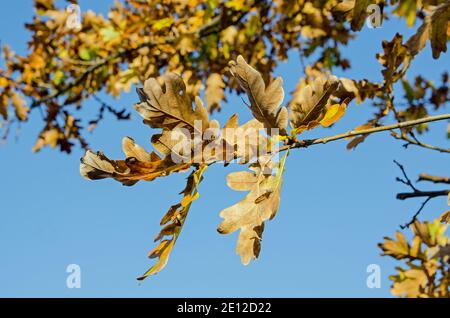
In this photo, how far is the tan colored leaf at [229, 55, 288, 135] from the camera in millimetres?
1195

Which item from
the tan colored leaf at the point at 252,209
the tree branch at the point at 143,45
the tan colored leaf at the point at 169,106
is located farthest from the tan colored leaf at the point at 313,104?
the tree branch at the point at 143,45

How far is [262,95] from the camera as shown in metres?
1.23

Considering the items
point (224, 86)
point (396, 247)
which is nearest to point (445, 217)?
point (396, 247)

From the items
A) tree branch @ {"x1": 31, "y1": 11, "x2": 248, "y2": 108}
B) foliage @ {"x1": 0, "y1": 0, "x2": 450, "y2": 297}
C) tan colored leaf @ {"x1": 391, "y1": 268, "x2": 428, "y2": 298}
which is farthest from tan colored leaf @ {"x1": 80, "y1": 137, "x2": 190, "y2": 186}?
tree branch @ {"x1": 31, "y1": 11, "x2": 248, "y2": 108}

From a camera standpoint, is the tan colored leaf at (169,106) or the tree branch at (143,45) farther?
the tree branch at (143,45)

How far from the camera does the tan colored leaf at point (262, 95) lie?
1.20 meters

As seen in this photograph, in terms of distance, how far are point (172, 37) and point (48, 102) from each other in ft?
4.04

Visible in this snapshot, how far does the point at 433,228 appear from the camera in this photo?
9.80 ft

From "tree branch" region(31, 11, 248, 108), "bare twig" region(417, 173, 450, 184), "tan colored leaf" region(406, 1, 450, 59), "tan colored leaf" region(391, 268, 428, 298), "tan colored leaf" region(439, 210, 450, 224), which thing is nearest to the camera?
"tan colored leaf" region(406, 1, 450, 59)

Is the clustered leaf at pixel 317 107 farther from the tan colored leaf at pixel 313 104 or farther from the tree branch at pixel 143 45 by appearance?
the tree branch at pixel 143 45

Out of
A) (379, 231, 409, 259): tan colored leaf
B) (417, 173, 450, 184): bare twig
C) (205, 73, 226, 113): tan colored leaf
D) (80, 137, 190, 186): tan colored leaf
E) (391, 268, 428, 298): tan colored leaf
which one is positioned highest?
(205, 73, 226, 113): tan colored leaf

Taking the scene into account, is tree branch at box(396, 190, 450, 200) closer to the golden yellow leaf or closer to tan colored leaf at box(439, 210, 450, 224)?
tan colored leaf at box(439, 210, 450, 224)
